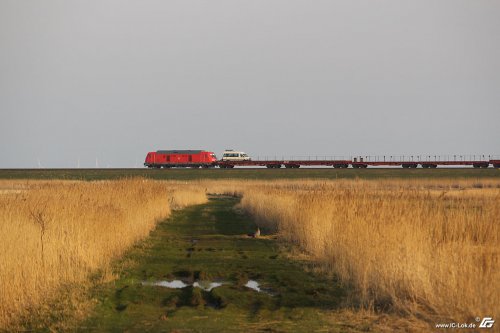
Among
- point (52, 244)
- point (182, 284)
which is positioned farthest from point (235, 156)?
point (182, 284)

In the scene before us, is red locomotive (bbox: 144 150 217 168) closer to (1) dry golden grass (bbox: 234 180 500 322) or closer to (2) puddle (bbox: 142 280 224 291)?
(1) dry golden grass (bbox: 234 180 500 322)

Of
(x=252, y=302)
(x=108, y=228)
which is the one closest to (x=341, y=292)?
(x=252, y=302)

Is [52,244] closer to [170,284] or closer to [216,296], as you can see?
[170,284]

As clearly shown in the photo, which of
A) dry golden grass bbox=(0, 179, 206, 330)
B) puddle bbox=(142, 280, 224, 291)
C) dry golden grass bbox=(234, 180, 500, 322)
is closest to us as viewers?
dry golden grass bbox=(234, 180, 500, 322)

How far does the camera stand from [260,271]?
45.0ft

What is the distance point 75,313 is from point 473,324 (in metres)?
5.49

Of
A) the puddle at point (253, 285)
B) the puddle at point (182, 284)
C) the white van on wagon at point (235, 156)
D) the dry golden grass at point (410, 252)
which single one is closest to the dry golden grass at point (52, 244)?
the puddle at point (182, 284)

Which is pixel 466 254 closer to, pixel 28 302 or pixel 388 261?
pixel 388 261

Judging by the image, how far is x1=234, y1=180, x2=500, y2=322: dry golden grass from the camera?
27.5 feet

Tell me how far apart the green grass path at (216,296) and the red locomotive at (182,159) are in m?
91.0

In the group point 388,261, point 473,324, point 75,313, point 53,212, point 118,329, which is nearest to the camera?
point 473,324

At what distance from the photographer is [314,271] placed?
13547 millimetres

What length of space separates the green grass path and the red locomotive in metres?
91.0

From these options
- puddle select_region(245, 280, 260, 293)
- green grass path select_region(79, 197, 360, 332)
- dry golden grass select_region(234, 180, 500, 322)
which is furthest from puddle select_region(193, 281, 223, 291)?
dry golden grass select_region(234, 180, 500, 322)
